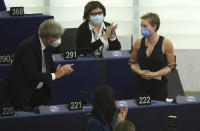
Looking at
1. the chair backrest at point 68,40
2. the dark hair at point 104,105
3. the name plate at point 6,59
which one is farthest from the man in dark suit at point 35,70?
the chair backrest at point 68,40

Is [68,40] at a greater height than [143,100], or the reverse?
[68,40]

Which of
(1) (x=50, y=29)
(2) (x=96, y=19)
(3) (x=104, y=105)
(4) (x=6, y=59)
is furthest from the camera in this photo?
(2) (x=96, y=19)

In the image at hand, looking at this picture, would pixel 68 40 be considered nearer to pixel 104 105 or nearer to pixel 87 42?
pixel 87 42

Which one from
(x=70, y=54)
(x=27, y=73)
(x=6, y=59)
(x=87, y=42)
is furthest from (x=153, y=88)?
(x=6, y=59)

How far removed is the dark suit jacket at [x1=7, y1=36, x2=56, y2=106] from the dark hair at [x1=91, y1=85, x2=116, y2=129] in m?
1.18

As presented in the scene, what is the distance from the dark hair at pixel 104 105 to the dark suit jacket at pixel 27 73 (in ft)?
3.87

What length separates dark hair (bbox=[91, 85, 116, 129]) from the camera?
488 centimetres


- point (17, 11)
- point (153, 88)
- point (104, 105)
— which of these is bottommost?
point (153, 88)

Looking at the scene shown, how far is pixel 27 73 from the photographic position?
19.6ft

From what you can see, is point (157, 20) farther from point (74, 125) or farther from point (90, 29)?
point (74, 125)

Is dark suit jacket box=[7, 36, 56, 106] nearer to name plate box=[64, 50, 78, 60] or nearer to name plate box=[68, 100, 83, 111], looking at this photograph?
name plate box=[64, 50, 78, 60]

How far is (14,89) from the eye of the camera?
6.10 metres

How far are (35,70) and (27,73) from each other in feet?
0.27

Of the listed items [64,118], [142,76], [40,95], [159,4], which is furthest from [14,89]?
[159,4]
